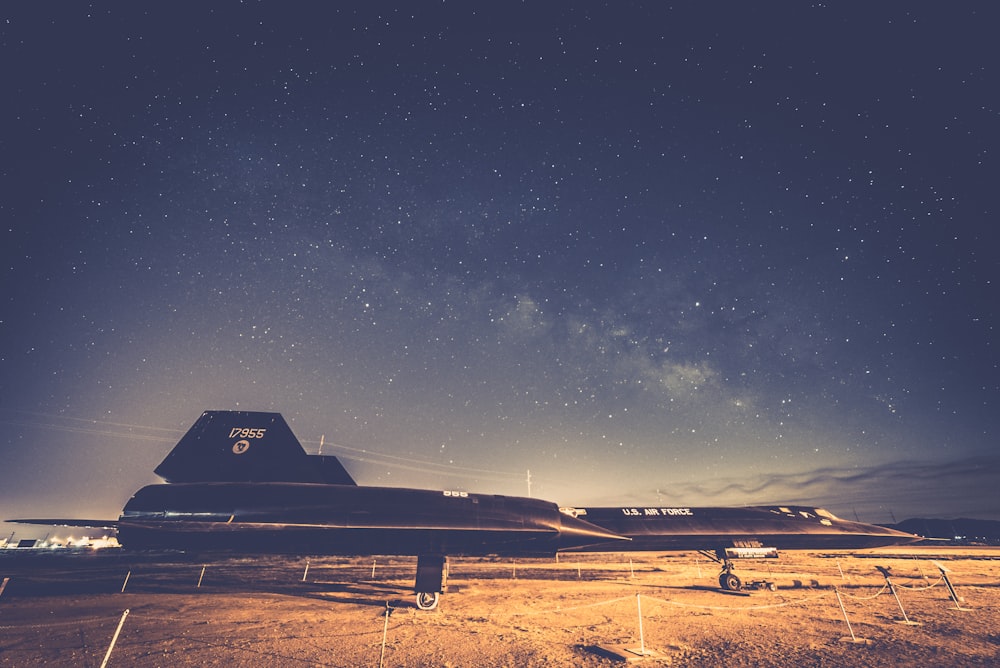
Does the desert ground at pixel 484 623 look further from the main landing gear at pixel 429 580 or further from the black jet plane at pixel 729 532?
the black jet plane at pixel 729 532

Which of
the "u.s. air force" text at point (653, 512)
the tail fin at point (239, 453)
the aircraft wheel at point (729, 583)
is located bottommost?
the aircraft wheel at point (729, 583)

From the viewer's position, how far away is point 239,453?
1722cm

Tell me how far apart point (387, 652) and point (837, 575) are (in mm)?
27204

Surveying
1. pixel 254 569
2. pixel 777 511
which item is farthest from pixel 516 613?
pixel 254 569

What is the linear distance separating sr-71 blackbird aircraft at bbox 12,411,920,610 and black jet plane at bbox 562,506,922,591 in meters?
0.05

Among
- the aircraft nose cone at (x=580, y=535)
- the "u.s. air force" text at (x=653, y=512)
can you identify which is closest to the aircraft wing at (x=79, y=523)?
the aircraft nose cone at (x=580, y=535)

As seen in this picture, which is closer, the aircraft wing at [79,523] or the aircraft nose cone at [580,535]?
the aircraft wing at [79,523]

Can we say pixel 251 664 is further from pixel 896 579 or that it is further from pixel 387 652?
pixel 896 579

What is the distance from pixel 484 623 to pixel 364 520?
17.9ft

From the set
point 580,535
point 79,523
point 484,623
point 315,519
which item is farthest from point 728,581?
point 79,523

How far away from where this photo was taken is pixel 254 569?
23.1 meters

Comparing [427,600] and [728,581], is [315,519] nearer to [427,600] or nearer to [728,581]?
[427,600]

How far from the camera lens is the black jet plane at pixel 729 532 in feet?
54.3

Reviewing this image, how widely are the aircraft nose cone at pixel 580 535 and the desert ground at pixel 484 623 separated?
77.3 inches
